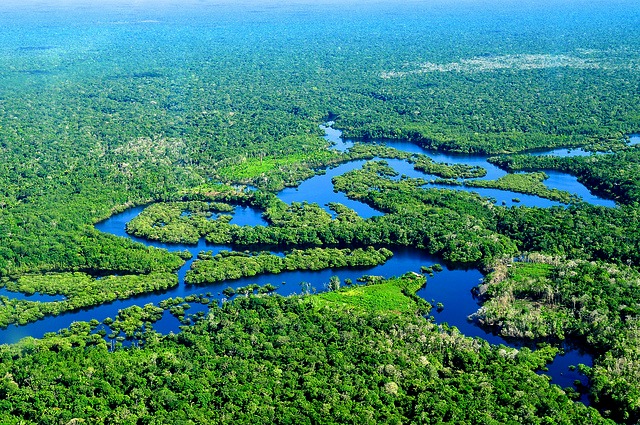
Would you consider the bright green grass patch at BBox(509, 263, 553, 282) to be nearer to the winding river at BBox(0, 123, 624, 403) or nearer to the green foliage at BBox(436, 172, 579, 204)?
the winding river at BBox(0, 123, 624, 403)

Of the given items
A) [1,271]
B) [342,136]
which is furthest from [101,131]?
[1,271]

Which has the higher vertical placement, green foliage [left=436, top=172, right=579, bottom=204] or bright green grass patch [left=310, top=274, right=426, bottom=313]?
green foliage [left=436, top=172, right=579, bottom=204]

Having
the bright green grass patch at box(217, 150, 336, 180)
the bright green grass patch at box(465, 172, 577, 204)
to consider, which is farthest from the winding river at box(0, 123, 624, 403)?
the bright green grass patch at box(217, 150, 336, 180)

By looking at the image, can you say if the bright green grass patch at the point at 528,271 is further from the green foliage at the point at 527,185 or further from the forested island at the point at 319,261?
the green foliage at the point at 527,185

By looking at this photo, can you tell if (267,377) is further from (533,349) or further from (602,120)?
(602,120)

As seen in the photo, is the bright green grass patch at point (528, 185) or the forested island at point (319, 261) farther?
the bright green grass patch at point (528, 185)

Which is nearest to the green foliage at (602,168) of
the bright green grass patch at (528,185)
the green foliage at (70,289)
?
the bright green grass patch at (528,185)
